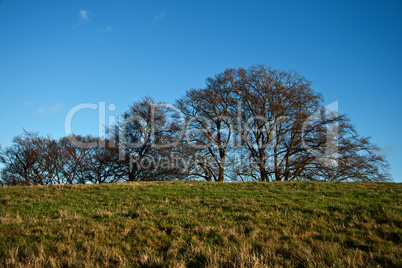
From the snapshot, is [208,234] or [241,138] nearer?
[208,234]

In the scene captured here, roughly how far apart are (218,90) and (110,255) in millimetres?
22476

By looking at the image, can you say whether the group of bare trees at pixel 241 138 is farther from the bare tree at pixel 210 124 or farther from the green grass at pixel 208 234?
the green grass at pixel 208 234

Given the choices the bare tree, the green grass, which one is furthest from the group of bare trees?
the green grass

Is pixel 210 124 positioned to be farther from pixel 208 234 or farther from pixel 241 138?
pixel 208 234

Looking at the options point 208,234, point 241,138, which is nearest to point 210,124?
point 241,138

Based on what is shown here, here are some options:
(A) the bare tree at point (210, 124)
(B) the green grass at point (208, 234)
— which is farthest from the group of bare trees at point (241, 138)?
(B) the green grass at point (208, 234)

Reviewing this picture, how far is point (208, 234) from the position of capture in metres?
5.89

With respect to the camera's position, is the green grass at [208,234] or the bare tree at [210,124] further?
the bare tree at [210,124]

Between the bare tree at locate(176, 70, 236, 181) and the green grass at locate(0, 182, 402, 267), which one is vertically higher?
the bare tree at locate(176, 70, 236, 181)

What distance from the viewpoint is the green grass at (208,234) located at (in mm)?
4340

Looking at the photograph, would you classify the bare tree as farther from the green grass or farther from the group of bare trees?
the green grass

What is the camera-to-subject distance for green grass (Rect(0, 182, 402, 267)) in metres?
4.34

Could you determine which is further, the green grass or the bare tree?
the bare tree

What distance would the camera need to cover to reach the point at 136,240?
5.52m
